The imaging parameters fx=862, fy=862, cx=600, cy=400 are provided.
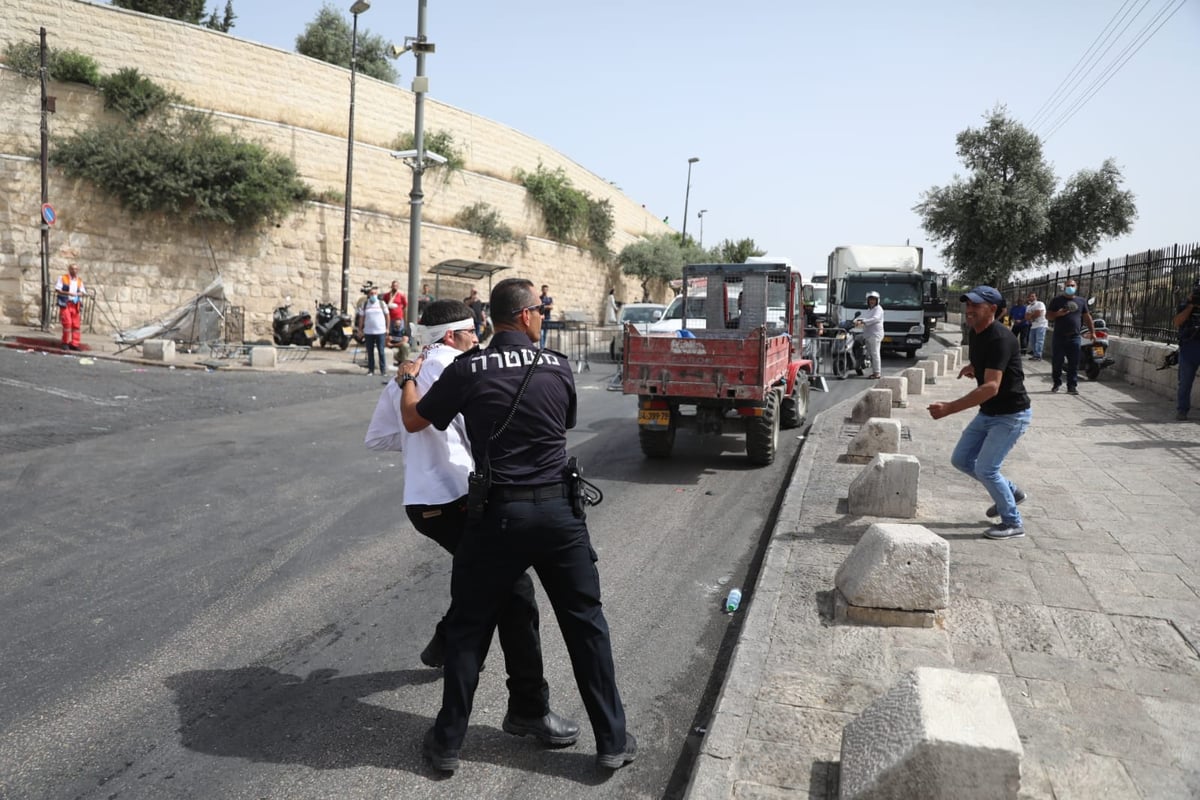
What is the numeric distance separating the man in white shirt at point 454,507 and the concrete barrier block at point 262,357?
14.8m

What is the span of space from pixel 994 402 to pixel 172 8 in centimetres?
4346

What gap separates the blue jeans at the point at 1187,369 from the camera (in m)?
10.8

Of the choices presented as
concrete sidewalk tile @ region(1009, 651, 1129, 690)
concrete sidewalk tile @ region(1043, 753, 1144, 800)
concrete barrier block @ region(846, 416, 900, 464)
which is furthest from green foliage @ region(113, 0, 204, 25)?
concrete sidewalk tile @ region(1043, 753, 1144, 800)

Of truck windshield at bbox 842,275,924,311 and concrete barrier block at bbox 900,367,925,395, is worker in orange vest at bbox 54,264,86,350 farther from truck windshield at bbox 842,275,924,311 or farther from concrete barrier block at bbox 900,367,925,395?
truck windshield at bbox 842,275,924,311

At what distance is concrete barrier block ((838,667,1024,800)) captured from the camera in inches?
105

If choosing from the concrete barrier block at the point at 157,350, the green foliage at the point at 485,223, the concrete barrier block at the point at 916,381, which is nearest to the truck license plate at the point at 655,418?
the concrete barrier block at the point at 916,381

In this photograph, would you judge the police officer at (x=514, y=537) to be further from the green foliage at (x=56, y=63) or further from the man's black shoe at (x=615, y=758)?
the green foliage at (x=56, y=63)

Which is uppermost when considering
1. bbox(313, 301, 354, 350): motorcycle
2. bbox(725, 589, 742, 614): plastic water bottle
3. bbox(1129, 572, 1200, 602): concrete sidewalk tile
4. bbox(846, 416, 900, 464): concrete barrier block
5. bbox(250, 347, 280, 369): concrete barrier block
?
bbox(313, 301, 354, 350): motorcycle

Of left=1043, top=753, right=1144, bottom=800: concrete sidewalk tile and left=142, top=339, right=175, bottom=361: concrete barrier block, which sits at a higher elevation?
left=142, top=339, right=175, bottom=361: concrete barrier block

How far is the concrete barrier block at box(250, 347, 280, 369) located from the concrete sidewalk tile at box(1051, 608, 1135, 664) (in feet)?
52.1

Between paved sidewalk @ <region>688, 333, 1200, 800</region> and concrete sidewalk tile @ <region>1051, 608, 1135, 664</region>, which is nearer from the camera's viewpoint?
paved sidewalk @ <region>688, 333, 1200, 800</region>

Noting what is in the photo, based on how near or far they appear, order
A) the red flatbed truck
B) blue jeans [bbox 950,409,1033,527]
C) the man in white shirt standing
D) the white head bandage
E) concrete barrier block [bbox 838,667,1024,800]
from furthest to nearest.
→ the man in white shirt standing
the red flatbed truck
blue jeans [bbox 950,409,1033,527]
the white head bandage
concrete barrier block [bbox 838,667,1024,800]

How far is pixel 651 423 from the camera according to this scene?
9297 mm

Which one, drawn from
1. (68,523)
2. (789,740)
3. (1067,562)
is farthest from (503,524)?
(68,523)
